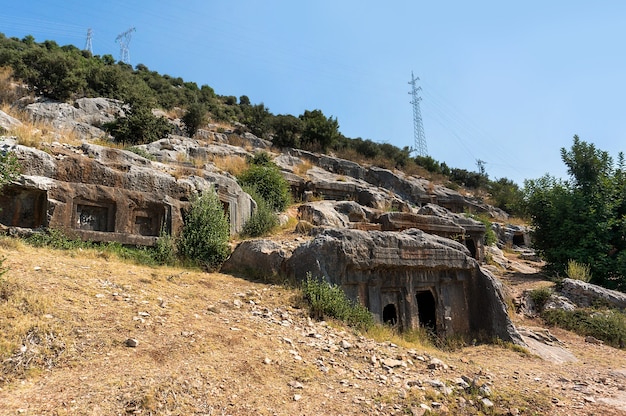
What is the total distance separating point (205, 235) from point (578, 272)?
→ 1271cm

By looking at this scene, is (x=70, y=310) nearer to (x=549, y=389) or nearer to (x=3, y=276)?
(x=3, y=276)

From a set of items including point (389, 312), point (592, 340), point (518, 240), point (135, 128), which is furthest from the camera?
point (518, 240)

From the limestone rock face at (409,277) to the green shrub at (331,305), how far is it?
42 cm

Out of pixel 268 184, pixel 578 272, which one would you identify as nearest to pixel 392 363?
pixel 268 184

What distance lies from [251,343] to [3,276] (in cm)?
311

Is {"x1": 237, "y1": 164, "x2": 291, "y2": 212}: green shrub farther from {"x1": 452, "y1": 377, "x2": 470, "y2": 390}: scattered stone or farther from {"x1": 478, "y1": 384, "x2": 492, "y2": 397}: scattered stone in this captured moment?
{"x1": 478, "y1": 384, "x2": 492, "y2": 397}: scattered stone

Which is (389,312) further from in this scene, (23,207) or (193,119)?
(193,119)

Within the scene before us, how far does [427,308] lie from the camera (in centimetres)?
976

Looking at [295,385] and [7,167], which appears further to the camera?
[7,167]

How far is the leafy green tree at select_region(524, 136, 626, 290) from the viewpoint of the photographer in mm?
14646

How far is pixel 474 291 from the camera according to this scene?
373 inches

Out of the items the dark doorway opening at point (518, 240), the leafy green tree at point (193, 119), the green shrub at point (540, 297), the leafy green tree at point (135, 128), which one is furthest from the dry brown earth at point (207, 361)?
the dark doorway opening at point (518, 240)

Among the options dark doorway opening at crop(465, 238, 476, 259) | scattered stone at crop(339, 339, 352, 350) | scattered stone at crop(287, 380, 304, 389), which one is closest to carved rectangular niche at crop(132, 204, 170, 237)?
scattered stone at crop(339, 339, 352, 350)

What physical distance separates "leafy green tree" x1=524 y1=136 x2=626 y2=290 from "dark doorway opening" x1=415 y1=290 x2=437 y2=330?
8732 mm
